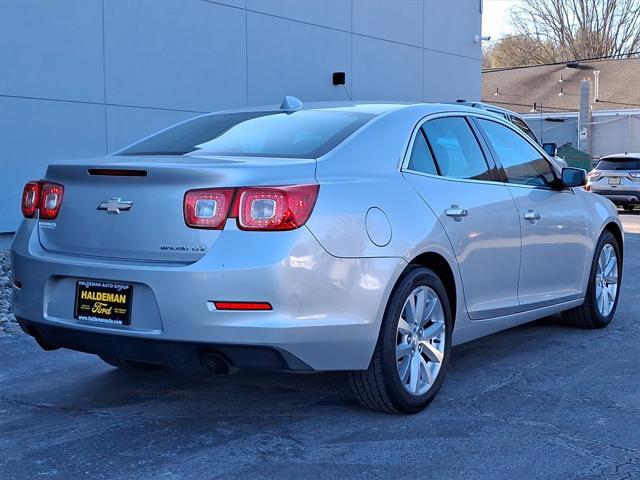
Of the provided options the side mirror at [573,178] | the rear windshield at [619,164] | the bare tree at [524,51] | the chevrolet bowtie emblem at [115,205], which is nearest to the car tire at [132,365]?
the chevrolet bowtie emblem at [115,205]

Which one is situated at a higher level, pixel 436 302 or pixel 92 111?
pixel 92 111

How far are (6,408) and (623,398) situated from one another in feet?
11.4

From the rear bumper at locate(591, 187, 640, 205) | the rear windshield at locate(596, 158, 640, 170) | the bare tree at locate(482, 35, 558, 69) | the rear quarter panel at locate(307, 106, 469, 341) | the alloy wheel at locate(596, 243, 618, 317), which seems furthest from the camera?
the bare tree at locate(482, 35, 558, 69)

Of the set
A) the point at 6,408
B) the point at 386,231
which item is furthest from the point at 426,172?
the point at 6,408

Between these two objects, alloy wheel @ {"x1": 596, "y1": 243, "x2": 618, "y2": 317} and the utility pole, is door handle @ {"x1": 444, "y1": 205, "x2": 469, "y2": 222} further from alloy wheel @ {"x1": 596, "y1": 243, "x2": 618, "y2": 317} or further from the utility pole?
the utility pole

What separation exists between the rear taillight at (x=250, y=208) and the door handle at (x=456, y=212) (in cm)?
113

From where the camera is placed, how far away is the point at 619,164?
22.0m

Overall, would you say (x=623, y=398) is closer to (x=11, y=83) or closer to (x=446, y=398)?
(x=446, y=398)

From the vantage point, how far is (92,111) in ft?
Answer: 40.1

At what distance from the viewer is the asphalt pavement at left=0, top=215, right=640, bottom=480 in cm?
391

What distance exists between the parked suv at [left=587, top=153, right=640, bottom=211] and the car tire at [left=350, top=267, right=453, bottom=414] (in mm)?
17536

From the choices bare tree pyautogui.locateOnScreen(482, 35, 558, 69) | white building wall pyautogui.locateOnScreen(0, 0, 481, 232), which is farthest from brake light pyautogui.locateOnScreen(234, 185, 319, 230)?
bare tree pyautogui.locateOnScreen(482, 35, 558, 69)

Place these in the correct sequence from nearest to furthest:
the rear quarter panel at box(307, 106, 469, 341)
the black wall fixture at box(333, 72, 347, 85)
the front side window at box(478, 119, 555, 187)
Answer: the rear quarter panel at box(307, 106, 469, 341)
the front side window at box(478, 119, 555, 187)
the black wall fixture at box(333, 72, 347, 85)

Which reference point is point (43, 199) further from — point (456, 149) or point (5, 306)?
point (5, 306)
